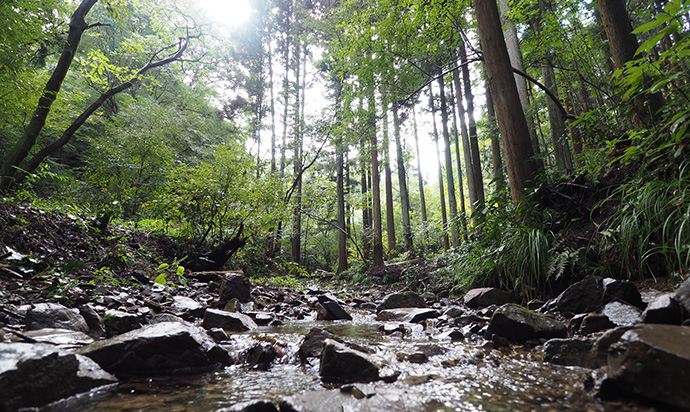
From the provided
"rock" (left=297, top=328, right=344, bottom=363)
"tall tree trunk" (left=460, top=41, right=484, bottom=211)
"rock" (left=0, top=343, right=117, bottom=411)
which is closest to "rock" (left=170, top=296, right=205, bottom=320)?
"rock" (left=297, top=328, right=344, bottom=363)

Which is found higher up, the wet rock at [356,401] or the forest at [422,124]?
the forest at [422,124]

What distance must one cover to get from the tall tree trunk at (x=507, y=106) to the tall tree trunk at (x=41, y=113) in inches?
302

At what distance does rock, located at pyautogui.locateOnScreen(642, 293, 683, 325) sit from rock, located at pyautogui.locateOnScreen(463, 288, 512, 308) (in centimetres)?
238

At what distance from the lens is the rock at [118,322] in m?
2.67

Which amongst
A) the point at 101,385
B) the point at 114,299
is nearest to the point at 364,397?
the point at 101,385

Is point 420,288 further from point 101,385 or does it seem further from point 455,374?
point 101,385

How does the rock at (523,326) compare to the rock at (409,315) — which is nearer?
the rock at (523,326)

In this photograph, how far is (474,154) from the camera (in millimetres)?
10414

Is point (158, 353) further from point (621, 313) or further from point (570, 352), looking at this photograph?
point (621, 313)

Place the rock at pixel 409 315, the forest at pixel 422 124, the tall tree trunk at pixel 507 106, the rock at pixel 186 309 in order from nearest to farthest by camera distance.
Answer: the forest at pixel 422 124, the rock at pixel 186 309, the rock at pixel 409 315, the tall tree trunk at pixel 507 106

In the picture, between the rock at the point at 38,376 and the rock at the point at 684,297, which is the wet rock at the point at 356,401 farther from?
the rock at the point at 684,297

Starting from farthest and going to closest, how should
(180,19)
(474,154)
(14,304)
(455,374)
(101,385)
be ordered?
(474,154), (180,19), (14,304), (455,374), (101,385)

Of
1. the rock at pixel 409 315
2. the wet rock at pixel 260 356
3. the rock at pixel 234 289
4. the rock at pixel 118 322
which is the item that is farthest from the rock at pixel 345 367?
the rock at pixel 234 289

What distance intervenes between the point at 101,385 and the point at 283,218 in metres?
7.77
